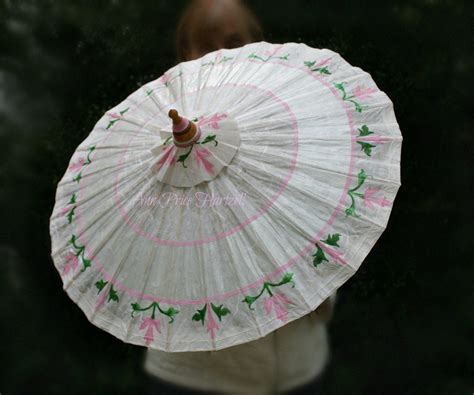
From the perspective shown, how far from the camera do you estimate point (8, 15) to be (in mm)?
1706

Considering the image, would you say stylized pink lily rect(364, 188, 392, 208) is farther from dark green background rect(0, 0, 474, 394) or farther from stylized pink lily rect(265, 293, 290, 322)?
dark green background rect(0, 0, 474, 394)

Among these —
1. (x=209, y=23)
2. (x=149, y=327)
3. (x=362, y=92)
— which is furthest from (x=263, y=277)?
(x=209, y=23)

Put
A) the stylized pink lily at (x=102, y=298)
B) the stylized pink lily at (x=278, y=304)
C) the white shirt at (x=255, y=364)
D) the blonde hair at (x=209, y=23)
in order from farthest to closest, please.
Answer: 1. the blonde hair at (x=209, y=23)
2. the white shirt at (x=255, y=364)
3. the stylized pink lily at (x=102, y=298)
4. the stylized pink lily at (x=278, y=304)

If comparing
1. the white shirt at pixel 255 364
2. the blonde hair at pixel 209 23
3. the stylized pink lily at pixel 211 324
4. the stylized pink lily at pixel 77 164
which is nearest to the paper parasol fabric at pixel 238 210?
the stylized pink lily at pixel 211 324

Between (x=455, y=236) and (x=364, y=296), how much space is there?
0.33m

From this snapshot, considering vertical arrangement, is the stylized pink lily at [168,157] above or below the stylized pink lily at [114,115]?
below

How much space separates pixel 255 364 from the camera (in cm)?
108

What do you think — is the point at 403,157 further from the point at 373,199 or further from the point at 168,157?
the point at 168,157

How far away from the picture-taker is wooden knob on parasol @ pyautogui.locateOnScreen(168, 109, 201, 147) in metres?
0.87

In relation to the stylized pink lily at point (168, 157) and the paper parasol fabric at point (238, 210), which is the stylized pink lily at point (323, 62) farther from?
the stylized pink lily at point (168, 157)

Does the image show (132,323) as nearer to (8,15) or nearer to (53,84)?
(53,84)

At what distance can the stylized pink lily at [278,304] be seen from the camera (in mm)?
843

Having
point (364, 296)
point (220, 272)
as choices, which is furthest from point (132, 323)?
point (364, 296)

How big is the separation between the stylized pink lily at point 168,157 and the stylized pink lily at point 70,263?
279 millimetres
